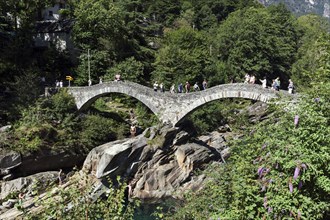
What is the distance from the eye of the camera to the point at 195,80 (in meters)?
38.7

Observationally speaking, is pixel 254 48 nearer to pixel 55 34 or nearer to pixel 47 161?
pixel 55 34

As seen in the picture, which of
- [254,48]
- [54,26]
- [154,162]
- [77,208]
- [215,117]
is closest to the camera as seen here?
[77,208]

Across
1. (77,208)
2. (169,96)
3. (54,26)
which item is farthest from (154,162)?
(54,26)

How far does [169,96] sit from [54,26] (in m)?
20.0

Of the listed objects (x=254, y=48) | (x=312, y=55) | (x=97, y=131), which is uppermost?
(x=254, y=48)

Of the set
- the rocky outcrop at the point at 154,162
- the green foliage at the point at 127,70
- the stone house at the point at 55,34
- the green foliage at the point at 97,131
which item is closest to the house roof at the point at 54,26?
the stone house at the point at 55,34

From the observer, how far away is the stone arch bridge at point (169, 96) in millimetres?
23516

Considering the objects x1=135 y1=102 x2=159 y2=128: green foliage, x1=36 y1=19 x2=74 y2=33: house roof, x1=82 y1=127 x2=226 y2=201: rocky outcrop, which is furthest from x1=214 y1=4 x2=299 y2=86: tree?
x1=36 y1=19 x2=74 y2=33: house roof

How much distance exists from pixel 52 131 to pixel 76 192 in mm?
20813

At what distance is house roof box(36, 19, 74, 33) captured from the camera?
1556 inches

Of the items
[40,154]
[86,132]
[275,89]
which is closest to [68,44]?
[86,132]

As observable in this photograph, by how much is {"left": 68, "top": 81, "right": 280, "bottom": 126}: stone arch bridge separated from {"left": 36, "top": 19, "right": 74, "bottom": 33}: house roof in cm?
1123

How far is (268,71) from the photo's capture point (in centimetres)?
4294

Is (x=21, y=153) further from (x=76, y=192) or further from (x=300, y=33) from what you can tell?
(x=300, y=33)
